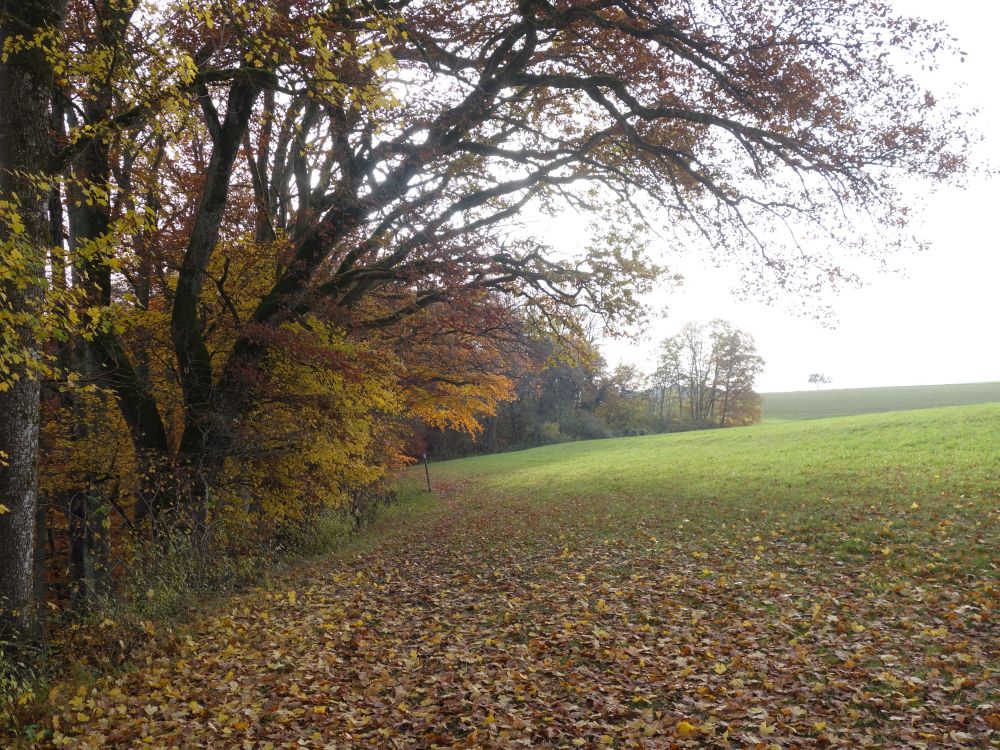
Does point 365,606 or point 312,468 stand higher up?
point 312,468

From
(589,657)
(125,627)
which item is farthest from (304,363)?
(589,657)

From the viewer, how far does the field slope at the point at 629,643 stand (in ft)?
15.3

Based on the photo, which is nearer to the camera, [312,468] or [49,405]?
[49,405]

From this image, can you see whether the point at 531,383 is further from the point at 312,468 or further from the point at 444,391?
the point at 312,468

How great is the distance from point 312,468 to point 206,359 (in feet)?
9.92

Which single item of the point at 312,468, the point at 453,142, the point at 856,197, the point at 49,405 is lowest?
the point at 312,468

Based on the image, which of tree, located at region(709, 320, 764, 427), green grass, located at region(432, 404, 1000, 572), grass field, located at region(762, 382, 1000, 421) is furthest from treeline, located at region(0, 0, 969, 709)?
grass field, located at region(762, 382, 1000, 421)

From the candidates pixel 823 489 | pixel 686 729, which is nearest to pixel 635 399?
pixel 823 489

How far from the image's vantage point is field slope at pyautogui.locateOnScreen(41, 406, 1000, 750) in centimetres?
465

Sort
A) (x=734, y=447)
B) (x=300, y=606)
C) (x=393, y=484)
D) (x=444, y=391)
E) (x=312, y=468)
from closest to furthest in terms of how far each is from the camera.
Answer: (x=300, y=606), (x=312, y=468), (x=444, y=391), (x=393, y=484), (x=734, y=447)

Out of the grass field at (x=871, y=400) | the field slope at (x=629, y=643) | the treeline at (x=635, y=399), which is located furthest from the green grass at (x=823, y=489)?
the grass field at (x=871, y=400)

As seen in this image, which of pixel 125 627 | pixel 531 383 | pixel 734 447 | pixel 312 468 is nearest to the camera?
pixel 125 627

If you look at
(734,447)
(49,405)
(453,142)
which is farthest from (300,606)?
(734,447)

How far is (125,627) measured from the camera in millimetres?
6750
